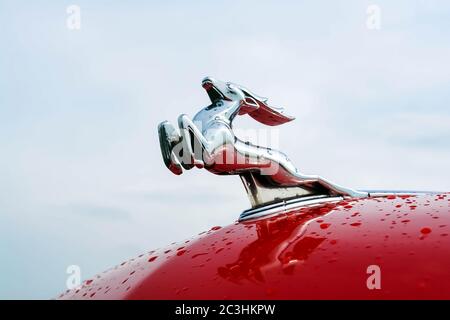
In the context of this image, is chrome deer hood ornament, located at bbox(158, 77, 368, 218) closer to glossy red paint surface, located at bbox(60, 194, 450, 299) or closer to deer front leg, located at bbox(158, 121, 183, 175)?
deer front leg, located at bbox(158, 121, 183, 175)

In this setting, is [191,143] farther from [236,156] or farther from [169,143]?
[236,156]

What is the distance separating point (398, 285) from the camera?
1557mm

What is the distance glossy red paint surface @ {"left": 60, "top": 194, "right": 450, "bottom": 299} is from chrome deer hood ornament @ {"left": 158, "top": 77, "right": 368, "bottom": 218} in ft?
0.58

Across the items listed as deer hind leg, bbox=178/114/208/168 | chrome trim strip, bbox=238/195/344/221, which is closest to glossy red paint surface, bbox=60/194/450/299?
chrome trim strip, bbox=238/195/344/221

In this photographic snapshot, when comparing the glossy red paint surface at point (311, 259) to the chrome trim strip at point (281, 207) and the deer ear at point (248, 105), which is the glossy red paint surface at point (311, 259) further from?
the deer ear at point (248, 105)

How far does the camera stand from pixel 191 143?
244 cm

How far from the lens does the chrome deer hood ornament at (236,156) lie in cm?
243

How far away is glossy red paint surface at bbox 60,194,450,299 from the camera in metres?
1.60

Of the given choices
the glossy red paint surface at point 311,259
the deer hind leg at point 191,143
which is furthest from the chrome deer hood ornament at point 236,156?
the glossy red paint surface at point 311,259

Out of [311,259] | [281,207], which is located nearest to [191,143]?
[281,207]

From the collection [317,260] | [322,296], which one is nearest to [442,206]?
[317,260]

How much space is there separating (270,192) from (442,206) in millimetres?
743

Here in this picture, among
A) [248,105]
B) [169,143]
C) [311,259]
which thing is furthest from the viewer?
[248,105]

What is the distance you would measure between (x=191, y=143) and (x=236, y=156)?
229 mm
